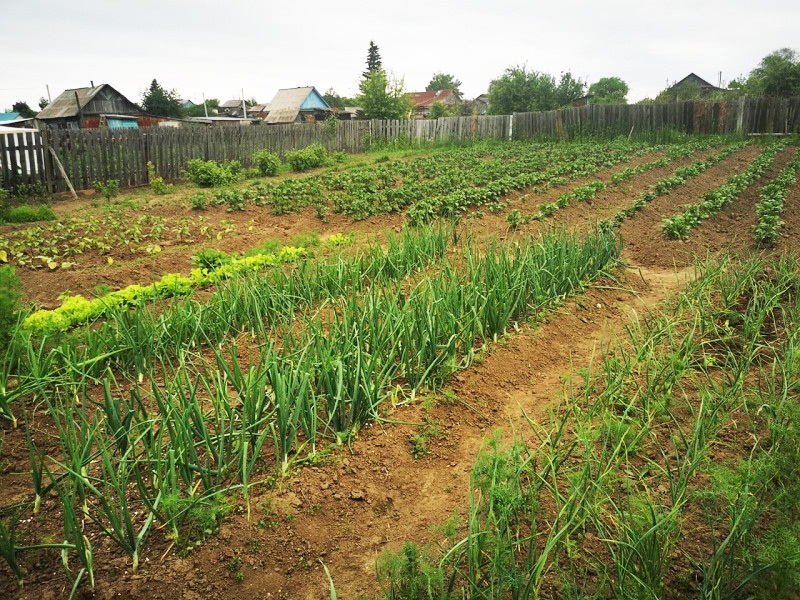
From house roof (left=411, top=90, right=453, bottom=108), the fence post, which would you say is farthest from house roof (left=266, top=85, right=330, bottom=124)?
the fence post

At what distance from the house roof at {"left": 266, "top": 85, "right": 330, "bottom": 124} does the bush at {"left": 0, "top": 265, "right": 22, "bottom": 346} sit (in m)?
41.9

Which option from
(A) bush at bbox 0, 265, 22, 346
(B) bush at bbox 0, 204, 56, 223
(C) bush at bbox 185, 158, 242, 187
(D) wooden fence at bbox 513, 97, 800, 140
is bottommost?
(A) bush at bbox 0, 265, 22, 346

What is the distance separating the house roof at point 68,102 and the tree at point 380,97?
16032 millimetres

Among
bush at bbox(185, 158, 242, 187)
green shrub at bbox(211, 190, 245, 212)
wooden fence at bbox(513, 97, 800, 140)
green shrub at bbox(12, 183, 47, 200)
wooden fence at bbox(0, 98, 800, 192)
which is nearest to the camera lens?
green shrub at bbox(211, 190, 245, 212)

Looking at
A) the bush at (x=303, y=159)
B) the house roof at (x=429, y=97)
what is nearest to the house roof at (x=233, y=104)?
the house roof at (x=429, y=97)

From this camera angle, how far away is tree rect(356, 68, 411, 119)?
36.9 metres

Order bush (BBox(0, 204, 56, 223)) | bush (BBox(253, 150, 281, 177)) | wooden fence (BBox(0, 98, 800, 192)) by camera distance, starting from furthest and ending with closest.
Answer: bush (BBox(253, 150, 281, 177)) < wooden fence (BBox(0, 98, 800, 192)) < bush (BBox(0, 204, 56, 223))

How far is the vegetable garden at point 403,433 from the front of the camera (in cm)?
213

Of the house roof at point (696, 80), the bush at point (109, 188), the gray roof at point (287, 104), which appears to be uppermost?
the house roof at point (696, 80)

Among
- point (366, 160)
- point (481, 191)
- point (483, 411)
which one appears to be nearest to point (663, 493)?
point (483, 411)

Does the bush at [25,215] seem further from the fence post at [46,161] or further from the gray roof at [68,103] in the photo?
the gray roof at [68,103]

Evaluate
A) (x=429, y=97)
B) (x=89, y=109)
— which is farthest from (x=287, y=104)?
(x=429, y=97)

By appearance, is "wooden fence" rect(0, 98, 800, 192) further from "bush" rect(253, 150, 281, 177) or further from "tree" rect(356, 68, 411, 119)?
"tree" rect(356, 68, 411, 119)

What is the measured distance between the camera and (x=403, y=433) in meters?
3.15
